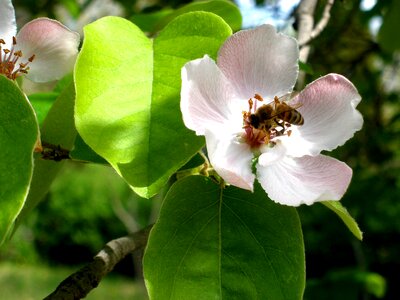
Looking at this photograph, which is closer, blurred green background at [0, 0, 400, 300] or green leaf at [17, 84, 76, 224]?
green leaf at [17, 84, 76, 224]

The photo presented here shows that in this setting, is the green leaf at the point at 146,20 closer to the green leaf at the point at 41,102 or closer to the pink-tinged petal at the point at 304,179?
the green leaf at the point at 41,102

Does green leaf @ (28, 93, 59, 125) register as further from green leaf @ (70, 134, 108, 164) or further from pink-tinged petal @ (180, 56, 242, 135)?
pink-tinged petal @ (180, 56, 242, 135)

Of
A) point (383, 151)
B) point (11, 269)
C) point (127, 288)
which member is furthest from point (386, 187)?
point (11, 269)

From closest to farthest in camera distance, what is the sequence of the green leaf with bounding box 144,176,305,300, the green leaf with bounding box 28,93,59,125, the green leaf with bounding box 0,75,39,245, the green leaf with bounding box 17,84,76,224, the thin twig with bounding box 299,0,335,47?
the green leaf with bounding box 0,75,39,245 < the green leaf with bounding box 144,176,305,300 < the green leaf with bounding box 17,84,76,224 < the green leaf with bounding box 28,93,59,125 < the thin twig with bounding box 299,0,335,47

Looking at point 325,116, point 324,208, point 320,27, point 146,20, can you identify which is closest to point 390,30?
point 320,27

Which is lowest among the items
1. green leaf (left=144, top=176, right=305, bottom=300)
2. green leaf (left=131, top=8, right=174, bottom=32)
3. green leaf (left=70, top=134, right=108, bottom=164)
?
green leaf (left=131, top=8, right=174, bottom=32)

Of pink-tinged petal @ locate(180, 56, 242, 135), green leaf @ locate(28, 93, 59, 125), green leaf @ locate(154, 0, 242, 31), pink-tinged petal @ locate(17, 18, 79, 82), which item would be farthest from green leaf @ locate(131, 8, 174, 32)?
pink-tinged petal @ locate(180, 56, 242, 135)
